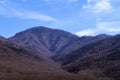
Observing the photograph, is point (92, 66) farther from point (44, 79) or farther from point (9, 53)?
point (44, 79)

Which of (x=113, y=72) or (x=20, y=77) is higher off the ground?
(x=113, y=72)

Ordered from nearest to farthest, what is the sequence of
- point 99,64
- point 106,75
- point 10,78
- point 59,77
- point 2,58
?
point 10,78, point 59,77, point 106,75, point 2,58, point 99,64

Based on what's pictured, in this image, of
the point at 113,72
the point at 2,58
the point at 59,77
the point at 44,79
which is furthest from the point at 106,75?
the point at 2,58

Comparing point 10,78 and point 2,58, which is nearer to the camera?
point 10,78

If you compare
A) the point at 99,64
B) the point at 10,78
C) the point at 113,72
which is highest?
the point at 99,64

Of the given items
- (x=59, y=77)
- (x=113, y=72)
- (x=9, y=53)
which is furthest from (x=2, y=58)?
(x=113, y=72)

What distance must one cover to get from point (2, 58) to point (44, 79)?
58.3m

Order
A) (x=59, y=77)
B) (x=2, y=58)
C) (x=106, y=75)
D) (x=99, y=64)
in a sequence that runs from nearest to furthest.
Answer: (x=59, y=77)
(x=106, y=75)
(x=2, y=58)
(x=99, y=64)

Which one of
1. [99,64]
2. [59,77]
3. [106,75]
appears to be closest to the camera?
[59,77]

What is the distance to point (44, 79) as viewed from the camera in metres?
134

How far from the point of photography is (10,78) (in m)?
129

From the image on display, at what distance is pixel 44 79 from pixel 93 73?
1764 inches

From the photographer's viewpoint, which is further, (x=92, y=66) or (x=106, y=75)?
(x=92, y=66)

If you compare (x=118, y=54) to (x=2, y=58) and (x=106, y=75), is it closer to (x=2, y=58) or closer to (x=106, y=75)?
(x=106, y=75)
